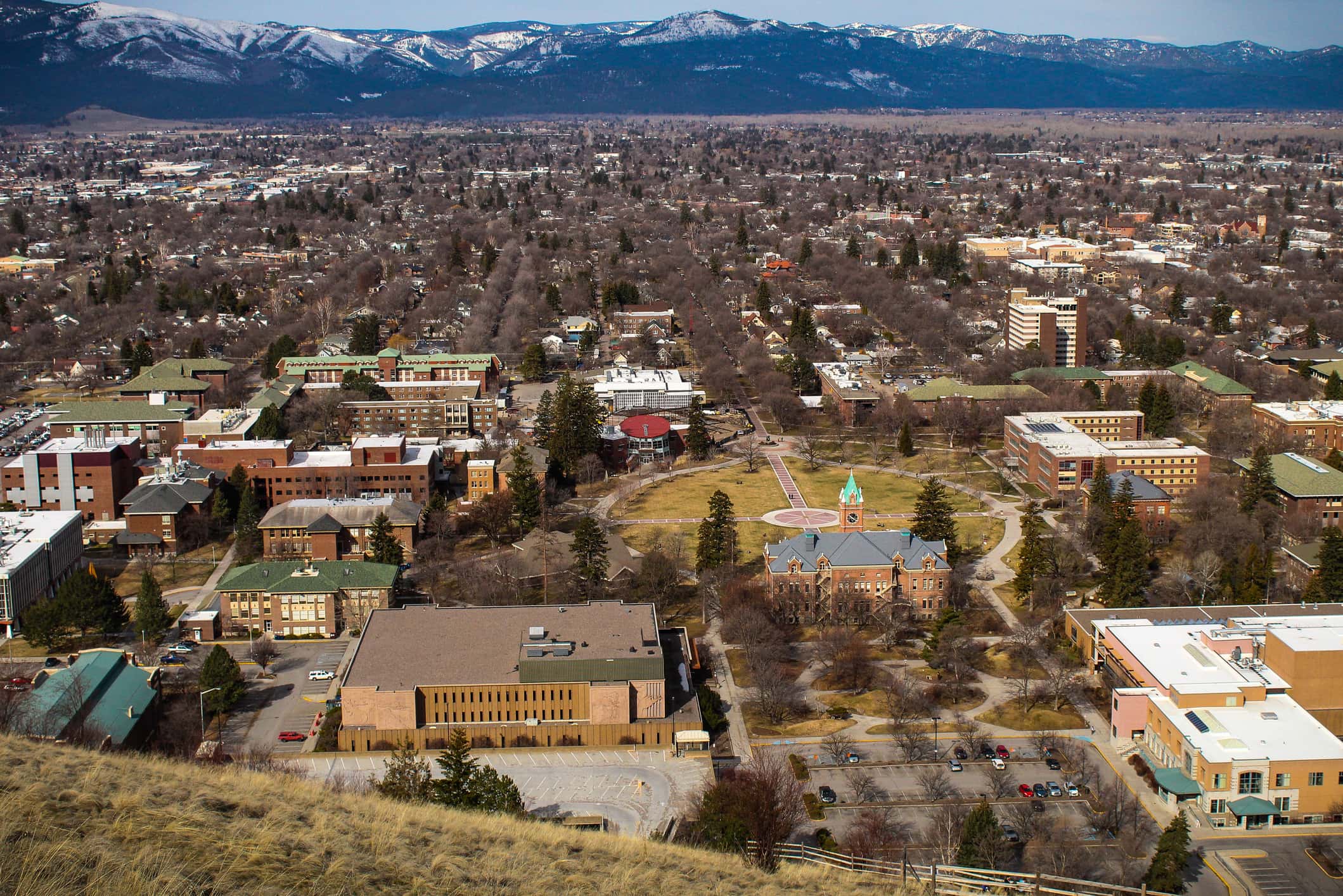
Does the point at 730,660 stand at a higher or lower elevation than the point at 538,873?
lower

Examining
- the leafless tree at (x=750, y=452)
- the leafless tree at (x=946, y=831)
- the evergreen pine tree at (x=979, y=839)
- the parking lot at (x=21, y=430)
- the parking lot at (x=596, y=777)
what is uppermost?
the parking lot at (x=21, y=430)

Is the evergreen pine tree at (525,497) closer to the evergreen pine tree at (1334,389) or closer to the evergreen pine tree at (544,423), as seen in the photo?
the evergreen pine tree at (544,423)

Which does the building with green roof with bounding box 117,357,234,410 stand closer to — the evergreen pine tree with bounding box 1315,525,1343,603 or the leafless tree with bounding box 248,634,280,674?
the leafless tree with bounding box 248,634,280,674

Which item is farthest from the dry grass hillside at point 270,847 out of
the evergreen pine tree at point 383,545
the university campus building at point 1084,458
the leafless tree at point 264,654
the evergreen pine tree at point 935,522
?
the university campus building at point 1084,458

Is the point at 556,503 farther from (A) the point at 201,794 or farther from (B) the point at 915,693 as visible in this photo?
(A) the point at 201,794

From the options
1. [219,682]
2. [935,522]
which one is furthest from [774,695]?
[219,682]

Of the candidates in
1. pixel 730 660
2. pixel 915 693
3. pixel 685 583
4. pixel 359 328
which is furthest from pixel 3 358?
pixel 915 693
